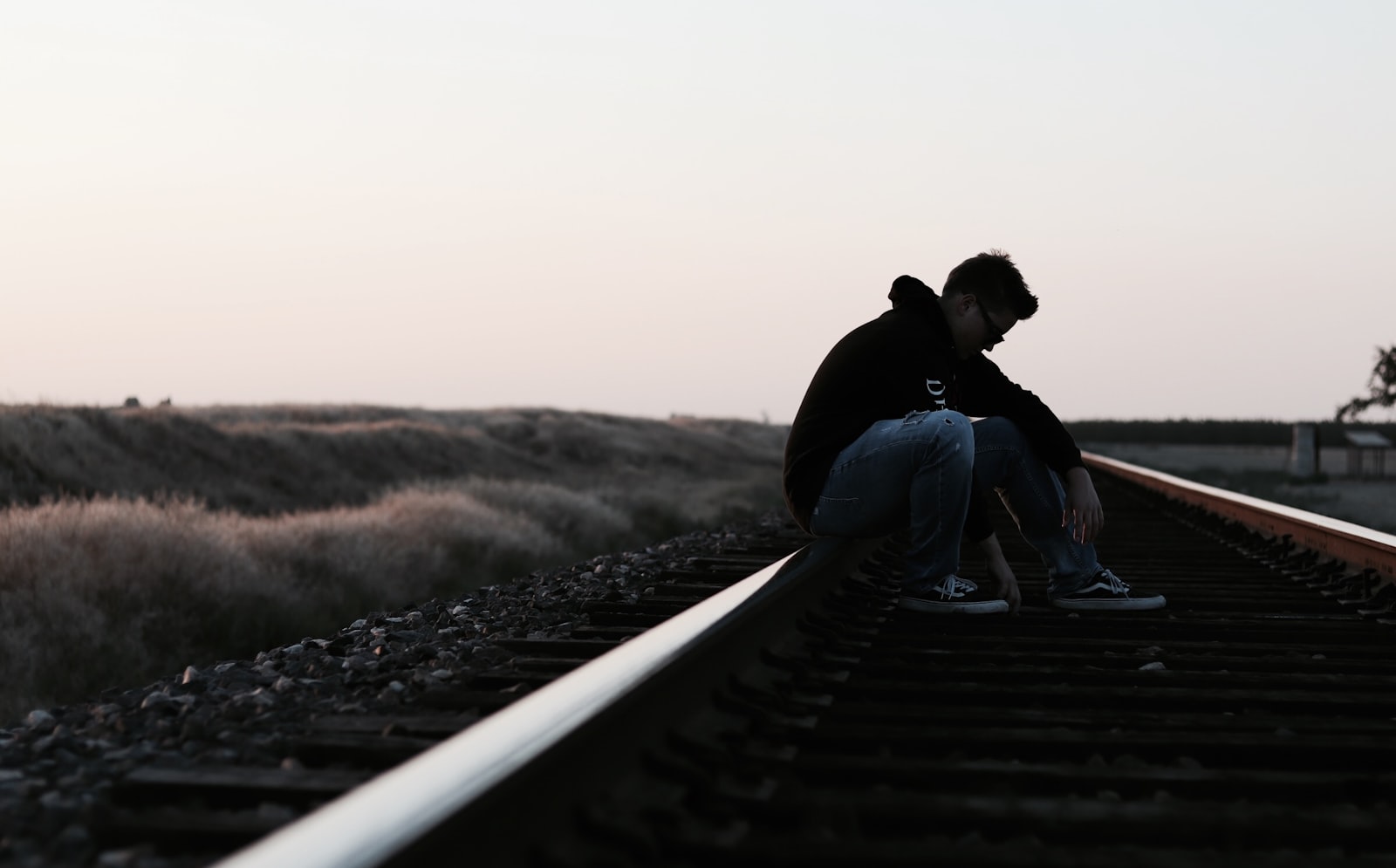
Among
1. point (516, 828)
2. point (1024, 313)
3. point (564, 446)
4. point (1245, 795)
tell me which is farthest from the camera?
point (564, 446)

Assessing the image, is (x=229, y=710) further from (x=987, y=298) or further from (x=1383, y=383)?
(x=1383, y=383)

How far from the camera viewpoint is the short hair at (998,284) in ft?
15.3

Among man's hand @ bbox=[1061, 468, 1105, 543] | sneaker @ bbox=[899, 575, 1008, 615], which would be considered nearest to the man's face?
man's hand @ bbox=[1061, 468, 1105, 543]

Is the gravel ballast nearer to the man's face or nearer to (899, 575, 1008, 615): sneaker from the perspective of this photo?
(899, 575, 1008, 615): sneaker

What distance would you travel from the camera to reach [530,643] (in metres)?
4.02

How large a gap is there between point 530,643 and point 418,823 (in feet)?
8.14

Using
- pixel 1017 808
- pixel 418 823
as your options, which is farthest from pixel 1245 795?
pixel 418 823

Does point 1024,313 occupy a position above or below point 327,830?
above

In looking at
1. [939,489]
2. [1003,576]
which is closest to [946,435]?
[939,489]

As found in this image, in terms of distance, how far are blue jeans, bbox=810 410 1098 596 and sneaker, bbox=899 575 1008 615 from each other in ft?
0.13

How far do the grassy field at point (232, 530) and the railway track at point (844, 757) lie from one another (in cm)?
454

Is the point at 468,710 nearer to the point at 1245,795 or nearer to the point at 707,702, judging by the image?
the point at 707,702

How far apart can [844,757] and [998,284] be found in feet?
8.28

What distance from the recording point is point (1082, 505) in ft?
15.1
